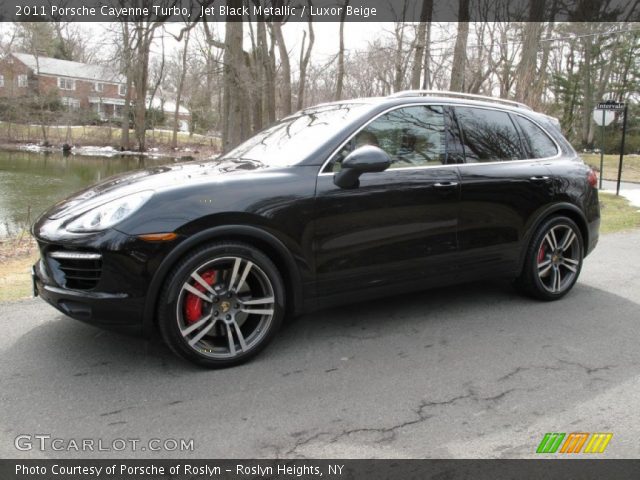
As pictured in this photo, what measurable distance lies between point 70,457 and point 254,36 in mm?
27029

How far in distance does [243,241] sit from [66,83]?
7201 centimetres

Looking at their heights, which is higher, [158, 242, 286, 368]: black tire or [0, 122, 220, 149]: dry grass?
[0, 122, 220, 149]: dry grass

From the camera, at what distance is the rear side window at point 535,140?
4871 millimetres

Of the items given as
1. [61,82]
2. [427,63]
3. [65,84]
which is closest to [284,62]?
[427,63]

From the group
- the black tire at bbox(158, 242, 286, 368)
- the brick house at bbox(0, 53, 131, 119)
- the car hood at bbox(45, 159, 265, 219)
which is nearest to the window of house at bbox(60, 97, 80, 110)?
the brick house at bbox(0, 53, 131, 119)

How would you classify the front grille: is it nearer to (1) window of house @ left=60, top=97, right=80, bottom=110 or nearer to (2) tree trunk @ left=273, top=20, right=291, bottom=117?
(2) tree trunk @ left=273, top=20, right=291, bottom=117

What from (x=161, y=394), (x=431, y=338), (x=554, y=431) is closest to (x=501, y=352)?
(x=431, y=338)

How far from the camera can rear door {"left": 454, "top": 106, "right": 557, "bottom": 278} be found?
4316 mm

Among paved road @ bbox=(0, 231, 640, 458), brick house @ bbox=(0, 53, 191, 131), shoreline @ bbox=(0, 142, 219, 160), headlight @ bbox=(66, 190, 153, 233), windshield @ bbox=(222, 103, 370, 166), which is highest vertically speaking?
brick house @ bbox=(0, 53, 191, 131)

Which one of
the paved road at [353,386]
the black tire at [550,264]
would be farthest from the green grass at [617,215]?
the paved road at [353,386]

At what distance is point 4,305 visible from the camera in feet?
14.9

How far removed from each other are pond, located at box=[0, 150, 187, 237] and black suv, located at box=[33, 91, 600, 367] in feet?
29.0
